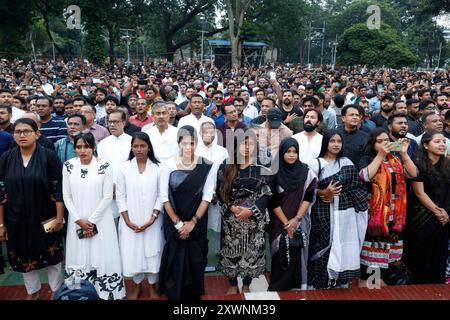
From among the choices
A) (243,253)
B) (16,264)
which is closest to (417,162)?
(243,253)

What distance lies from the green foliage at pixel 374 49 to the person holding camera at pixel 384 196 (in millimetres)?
30434

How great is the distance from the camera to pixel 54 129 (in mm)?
4703

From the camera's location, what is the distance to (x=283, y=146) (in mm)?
3256

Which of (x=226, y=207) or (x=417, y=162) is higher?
(x=417, y=162)

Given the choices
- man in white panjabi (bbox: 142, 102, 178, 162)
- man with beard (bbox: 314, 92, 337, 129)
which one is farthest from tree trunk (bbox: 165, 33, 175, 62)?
man in white panjabi (bbox: 142, 102, 178, 162)

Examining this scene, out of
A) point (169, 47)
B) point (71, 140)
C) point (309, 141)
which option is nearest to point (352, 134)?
point (309, 141)

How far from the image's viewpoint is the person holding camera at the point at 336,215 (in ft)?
10.7

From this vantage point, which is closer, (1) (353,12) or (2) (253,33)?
(2) (253,33)

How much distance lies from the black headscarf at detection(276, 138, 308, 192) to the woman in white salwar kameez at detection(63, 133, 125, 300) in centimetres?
142

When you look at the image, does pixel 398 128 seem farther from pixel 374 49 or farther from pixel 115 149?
pixel 374 49

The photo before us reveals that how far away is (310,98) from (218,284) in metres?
2.97

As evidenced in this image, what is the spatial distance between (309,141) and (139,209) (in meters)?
1.96

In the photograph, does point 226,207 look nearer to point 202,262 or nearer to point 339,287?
point 202,262

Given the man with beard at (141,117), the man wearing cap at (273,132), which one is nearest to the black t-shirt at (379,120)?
the man wearing cap at (273,132)
